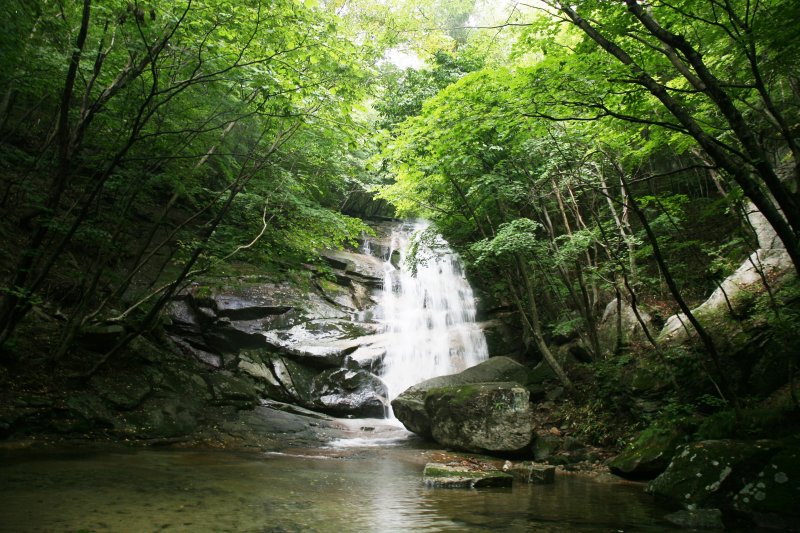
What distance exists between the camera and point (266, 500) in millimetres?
5121

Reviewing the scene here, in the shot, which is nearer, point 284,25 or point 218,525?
point 218,525

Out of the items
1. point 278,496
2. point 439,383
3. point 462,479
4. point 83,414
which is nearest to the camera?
point 278,496

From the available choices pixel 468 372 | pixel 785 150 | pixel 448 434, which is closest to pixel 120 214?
pixel 448 434

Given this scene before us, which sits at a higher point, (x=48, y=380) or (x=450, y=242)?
(x=450, y=242)

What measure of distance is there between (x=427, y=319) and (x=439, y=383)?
5723 mm

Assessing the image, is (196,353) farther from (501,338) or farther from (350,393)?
(501,338)

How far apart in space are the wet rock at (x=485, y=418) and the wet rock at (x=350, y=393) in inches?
145

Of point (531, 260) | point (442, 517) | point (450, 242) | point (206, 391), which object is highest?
point (450, 242)

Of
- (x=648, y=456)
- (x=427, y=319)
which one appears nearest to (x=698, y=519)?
(x=648, y=456)

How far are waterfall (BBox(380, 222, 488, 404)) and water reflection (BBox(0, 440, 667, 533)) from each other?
23.9ft

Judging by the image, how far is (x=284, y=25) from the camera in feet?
22.9

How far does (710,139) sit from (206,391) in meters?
11.6

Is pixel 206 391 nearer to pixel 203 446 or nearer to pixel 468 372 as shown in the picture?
pixel 203 446

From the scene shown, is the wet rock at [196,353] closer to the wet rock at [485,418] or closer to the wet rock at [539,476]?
the wet rock at [485,418]
